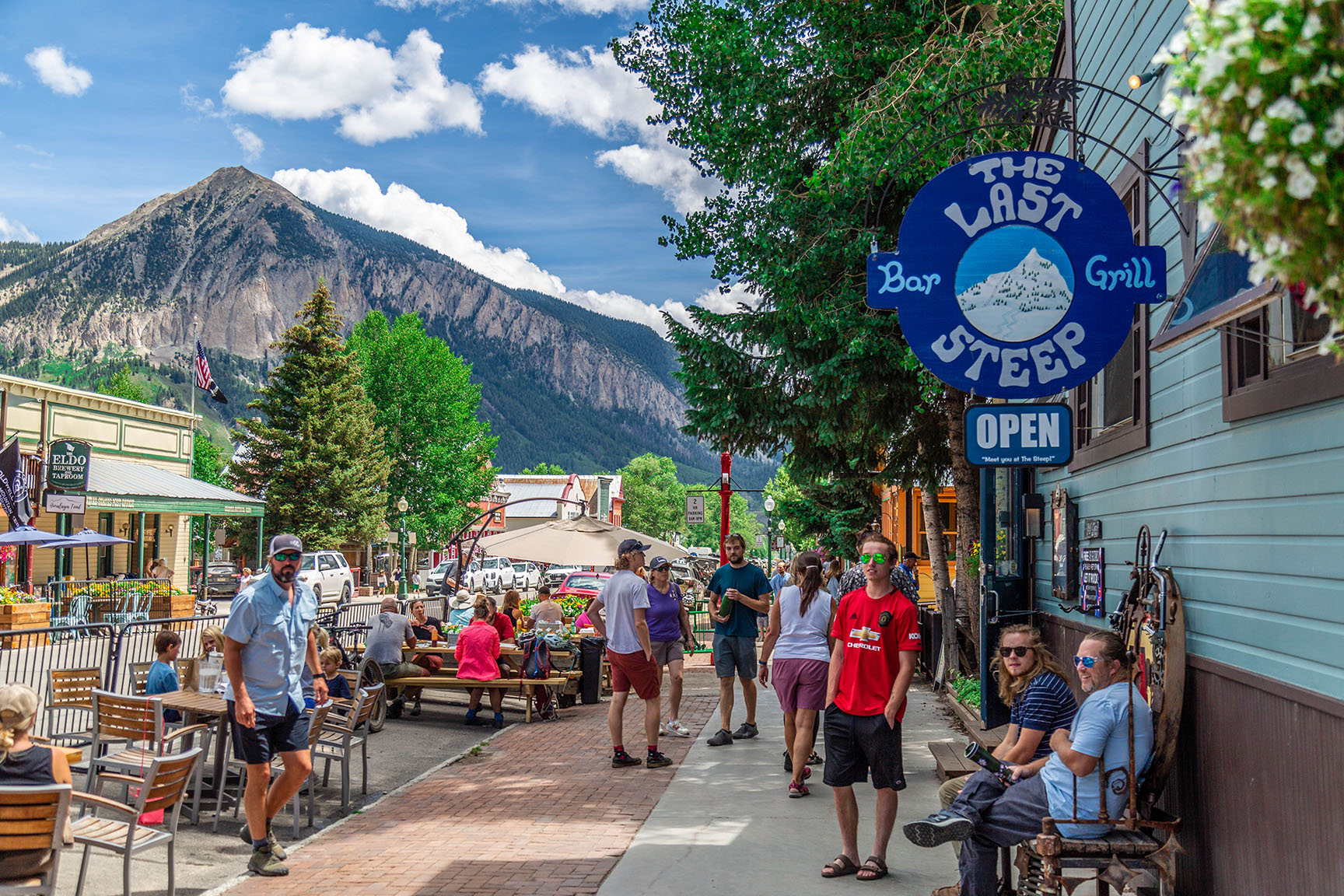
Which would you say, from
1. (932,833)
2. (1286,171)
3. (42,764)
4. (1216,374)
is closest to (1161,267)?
(1216,374)

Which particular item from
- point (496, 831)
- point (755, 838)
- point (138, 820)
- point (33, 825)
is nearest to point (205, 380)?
point (496, 831)

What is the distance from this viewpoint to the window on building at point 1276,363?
12.0 ft

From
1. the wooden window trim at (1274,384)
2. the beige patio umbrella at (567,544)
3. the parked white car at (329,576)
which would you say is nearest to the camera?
the wooden window trim at (1274,384)

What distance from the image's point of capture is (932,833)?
4684 millimetres

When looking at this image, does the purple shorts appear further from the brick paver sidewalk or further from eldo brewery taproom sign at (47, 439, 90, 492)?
eldo brewery taproom sign at (47, 439, 90, 492)

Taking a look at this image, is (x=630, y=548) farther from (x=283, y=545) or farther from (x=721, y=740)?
(x=283, y=545)

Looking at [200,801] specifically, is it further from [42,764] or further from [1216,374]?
[1216,374]

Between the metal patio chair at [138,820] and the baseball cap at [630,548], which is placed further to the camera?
the baseball cap at [630,548]

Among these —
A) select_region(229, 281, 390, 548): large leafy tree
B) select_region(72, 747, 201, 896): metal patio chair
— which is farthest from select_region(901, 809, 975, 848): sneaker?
select_region(229, 281, 390, 548): large leafy tree

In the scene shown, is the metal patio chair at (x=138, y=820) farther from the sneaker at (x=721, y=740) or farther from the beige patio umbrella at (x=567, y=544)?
the beige patio umbrella at (x=567, y=544)

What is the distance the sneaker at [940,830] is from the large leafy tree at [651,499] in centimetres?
11723

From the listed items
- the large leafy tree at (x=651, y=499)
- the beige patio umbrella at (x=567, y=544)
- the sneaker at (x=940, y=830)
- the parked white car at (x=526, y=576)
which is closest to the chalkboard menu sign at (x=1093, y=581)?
the sneaker at (x=940, y=830)

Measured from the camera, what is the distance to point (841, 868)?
18.5 feet

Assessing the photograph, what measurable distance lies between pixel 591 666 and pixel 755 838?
301 inches
